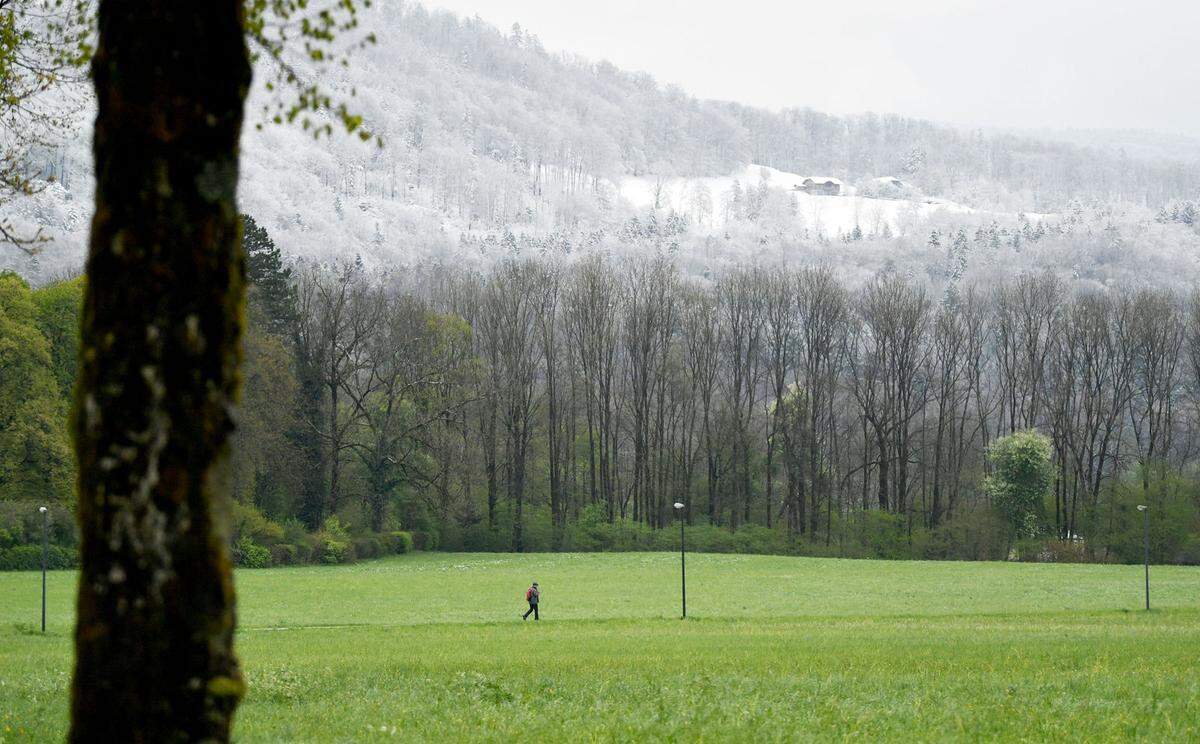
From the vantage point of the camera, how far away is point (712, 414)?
67.4 metres

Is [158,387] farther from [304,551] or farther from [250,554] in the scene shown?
[304,551]

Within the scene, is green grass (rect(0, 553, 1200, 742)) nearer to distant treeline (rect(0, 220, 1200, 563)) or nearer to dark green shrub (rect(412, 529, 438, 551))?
distant treeline (rect(0, 220, 1200, 563))

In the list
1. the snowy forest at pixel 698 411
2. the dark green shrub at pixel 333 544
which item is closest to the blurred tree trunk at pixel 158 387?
the snowy forest at pixel 698 411

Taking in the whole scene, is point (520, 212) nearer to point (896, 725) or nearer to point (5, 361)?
point (5, 361)

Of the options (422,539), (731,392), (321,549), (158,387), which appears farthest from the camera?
(731,392)

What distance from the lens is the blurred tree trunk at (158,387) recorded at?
3.23 metres

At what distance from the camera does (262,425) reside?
4744 centimetres

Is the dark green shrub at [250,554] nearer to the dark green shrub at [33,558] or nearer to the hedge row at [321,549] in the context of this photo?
the hedge row at [321,549]

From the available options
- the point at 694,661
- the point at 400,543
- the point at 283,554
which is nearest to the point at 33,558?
the point at 283,554

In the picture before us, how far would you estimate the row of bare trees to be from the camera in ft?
196

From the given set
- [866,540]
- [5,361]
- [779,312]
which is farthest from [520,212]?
[5,361]

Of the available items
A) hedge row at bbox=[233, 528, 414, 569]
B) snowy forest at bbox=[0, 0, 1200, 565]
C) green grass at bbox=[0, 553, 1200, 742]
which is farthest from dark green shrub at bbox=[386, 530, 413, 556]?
green grass at bbox=[0, 553, 1200, 742]

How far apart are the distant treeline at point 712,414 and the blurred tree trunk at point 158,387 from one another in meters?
48.0

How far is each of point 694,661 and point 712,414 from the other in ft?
170
